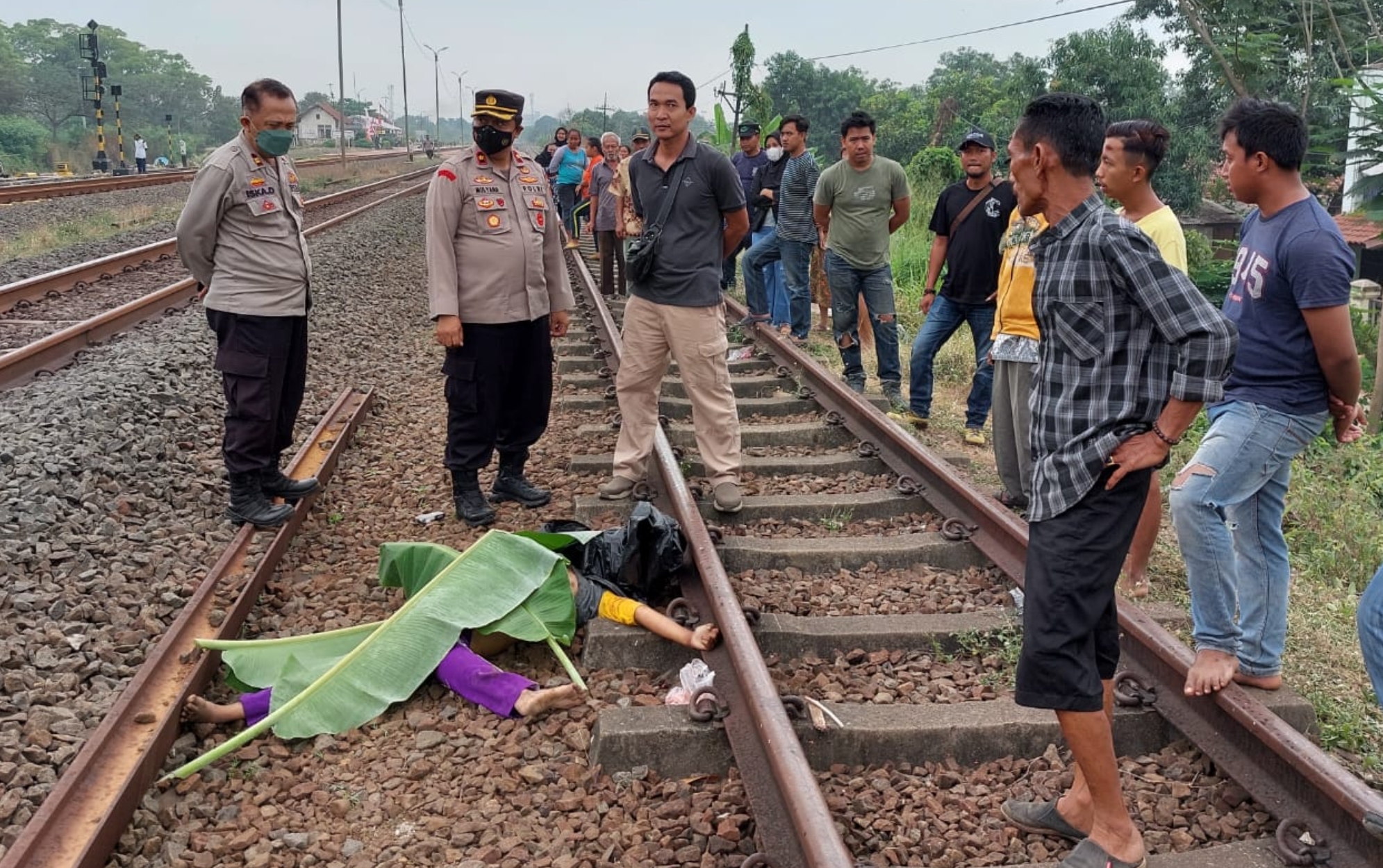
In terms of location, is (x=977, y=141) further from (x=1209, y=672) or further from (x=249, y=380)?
(x=249, y=380)

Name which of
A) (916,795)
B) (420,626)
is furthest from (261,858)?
(916,795)

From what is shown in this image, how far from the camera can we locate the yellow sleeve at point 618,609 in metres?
3.49

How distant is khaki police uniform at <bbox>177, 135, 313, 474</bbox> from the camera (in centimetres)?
446

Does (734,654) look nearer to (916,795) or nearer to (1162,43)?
(916,795)

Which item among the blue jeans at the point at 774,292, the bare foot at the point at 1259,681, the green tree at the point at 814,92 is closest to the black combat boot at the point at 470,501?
the bare foot at the point at 1259,681

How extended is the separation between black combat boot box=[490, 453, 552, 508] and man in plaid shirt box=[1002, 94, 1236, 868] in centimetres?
288

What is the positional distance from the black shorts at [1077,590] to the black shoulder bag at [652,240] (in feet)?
8.60

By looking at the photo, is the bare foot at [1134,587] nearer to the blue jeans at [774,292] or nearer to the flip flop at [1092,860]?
the flip flop at [1092,860]

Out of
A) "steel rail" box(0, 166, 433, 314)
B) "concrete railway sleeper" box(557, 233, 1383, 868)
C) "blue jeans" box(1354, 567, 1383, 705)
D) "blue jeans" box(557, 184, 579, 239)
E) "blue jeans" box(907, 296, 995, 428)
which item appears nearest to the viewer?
"blue jeans" box(1354, 567, 1383, 705)

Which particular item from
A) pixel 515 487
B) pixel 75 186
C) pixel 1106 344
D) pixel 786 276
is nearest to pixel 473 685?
pixel 515 487

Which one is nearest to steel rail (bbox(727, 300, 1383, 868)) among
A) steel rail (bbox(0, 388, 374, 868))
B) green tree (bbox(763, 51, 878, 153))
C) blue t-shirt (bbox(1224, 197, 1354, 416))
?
blue t-shirt (bbox(1224, 197, 1354, 416))

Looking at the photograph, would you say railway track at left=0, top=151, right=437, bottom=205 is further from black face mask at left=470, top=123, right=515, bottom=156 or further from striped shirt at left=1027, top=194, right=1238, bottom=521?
striped shirt at left=1027, top=194, right=1238, bottom=521

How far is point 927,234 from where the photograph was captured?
647 inches

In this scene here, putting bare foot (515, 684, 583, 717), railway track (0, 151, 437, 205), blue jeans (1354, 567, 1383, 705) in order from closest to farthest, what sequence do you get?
blue jeans (1354, 567, 1383, 705)
bare foot (515, 684, 583, 717)
railway track (0, 151, 437, 205)
